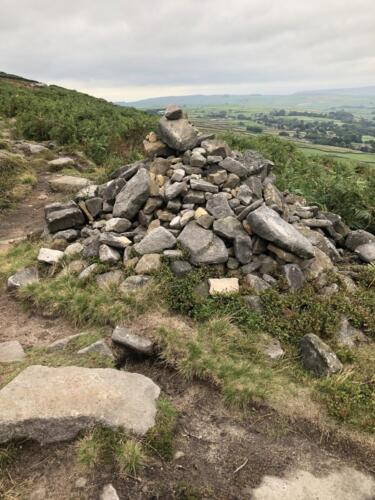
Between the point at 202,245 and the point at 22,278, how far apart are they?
4.27 meters

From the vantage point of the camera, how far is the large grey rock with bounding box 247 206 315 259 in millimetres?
7840

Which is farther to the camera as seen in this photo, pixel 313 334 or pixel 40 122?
pixel 40 122

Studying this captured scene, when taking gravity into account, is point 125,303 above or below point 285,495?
above

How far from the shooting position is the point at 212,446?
5020 mm

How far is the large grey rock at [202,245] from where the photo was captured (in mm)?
8000

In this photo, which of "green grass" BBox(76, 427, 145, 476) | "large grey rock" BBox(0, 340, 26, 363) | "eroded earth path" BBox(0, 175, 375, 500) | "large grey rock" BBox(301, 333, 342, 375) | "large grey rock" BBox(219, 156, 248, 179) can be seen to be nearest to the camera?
"eroded earth path" BBox(0, 175, 375, 500)

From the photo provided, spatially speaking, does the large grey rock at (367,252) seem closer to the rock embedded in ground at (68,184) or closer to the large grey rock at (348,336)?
the large grey rock at (348,336)

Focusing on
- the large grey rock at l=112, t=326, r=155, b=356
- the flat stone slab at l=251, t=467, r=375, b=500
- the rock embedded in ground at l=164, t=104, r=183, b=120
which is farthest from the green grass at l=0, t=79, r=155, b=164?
the flat stone slab at l=251, t=467, r=375, b=500

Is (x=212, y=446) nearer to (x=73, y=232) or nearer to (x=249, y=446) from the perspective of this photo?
(x=249, y=446)

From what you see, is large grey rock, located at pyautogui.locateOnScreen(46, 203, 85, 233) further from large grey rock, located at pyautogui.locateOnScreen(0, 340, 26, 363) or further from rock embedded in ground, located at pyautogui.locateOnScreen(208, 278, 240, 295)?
rock embedded in ground, located at pyautogui.locateOnScreen(208, 278, 240, 295)

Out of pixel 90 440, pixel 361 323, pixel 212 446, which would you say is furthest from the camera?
pixel 361 323

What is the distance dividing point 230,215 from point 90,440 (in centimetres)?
553

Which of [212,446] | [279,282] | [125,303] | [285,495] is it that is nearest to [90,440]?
[212,446]

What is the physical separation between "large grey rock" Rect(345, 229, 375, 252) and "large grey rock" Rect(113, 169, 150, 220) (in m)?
5.47
